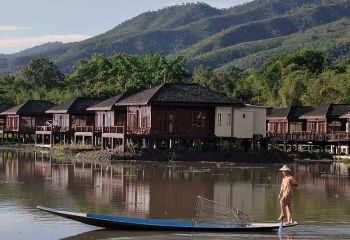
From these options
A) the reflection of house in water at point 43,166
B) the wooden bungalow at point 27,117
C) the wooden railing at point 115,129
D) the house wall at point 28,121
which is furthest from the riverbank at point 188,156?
the house wall at point 28,121

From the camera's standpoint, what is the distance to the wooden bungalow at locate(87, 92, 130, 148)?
2347 inches

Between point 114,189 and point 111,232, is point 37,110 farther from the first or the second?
point 111,232

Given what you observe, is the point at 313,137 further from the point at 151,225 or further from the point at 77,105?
the point at 151,225

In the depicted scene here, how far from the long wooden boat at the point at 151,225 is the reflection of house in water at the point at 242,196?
5.11 metres

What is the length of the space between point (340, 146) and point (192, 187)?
37.1m

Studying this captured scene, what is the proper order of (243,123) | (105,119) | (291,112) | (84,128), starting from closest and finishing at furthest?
(243,123) → (105,119) → (84,128) → (291,112)

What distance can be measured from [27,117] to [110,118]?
2364 cm

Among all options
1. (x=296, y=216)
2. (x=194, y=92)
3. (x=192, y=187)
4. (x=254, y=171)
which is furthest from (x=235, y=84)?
(x=296, y=216)

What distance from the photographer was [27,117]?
3504 inches

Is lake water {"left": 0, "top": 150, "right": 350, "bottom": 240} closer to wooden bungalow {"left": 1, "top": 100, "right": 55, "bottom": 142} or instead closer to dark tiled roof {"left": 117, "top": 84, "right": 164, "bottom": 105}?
dark tiled roof {"left": 117, "top": 84, "right": 164, "bottom": 105}

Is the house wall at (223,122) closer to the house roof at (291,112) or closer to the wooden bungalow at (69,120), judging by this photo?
the wooden bungalow at (69,120)

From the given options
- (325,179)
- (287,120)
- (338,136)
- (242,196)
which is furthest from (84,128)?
(242,196)

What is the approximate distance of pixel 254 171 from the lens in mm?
45875

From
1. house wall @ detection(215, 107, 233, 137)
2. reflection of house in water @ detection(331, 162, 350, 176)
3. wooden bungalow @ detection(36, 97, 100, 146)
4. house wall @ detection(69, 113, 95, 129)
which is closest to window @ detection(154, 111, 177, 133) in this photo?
house wall @ detection(215, 107, 233, 137)
